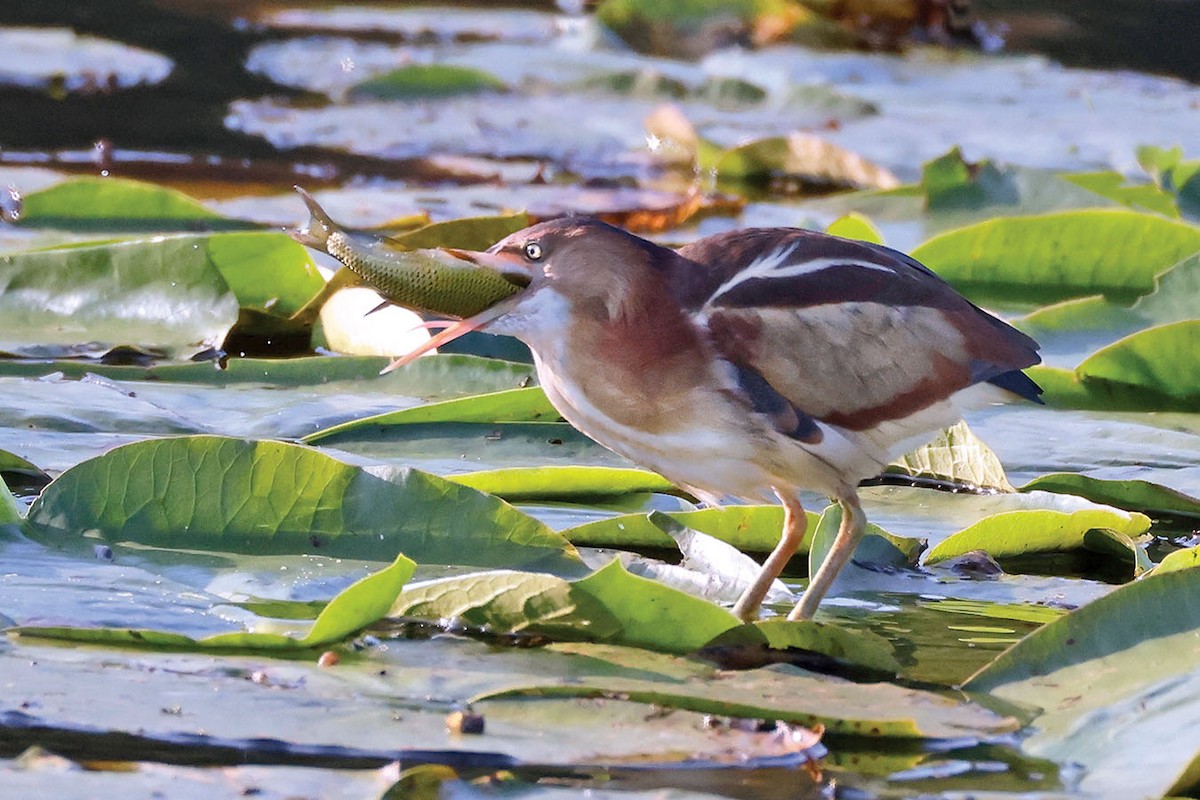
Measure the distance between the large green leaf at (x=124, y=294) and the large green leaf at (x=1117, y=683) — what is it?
224 centimetres

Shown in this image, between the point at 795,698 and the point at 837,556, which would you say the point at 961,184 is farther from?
the point at 795,698

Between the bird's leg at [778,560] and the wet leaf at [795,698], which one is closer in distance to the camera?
the wet leaf at [795,698]

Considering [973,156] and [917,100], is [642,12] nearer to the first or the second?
[917,100]

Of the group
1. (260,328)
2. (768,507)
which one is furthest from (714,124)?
(768,507)

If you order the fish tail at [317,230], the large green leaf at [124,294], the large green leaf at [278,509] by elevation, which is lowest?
the large green leaf at [278,509]

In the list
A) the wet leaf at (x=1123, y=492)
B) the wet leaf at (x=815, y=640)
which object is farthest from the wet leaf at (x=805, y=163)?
the wet leaf at (x=815, y=640)

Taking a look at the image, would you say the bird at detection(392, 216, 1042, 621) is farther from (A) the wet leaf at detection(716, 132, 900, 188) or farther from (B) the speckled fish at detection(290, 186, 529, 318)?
(A) the wet leaf at detection(716, 132, 900, 188)

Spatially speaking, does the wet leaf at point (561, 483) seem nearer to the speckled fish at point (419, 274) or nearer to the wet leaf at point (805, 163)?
the speckled fish at point (419, 274)

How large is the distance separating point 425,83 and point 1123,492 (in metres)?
5.60

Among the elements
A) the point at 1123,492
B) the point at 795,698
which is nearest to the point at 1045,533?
the point at 1123,492

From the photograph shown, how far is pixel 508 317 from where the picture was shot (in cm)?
276

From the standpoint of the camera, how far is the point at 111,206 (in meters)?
5.16

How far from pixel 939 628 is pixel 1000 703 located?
0.45m

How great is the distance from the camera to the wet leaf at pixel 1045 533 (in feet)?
10.3
